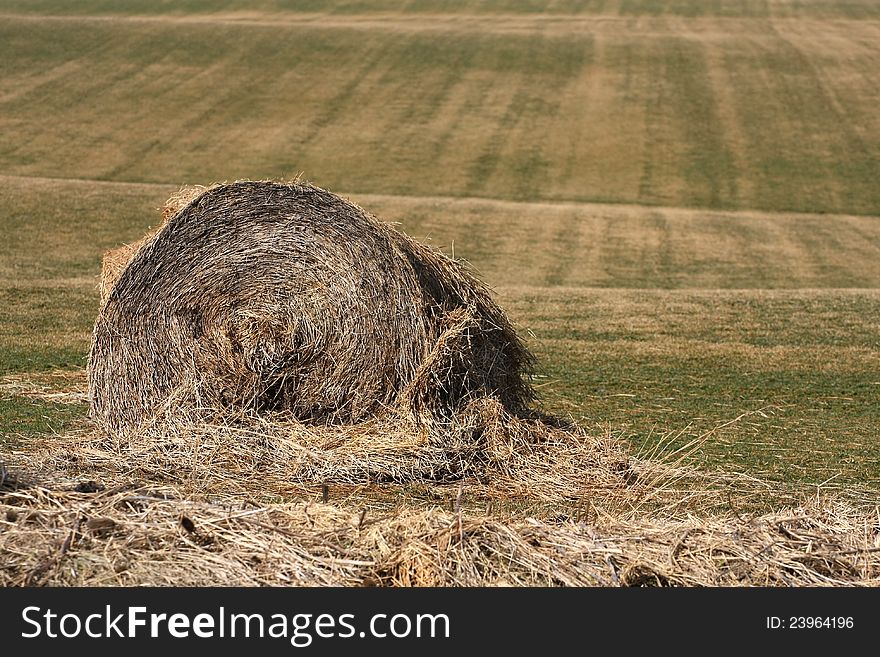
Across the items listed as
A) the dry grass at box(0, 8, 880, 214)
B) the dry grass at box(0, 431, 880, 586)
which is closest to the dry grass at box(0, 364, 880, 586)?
the dry grass at box(0, 431, 880, 586)

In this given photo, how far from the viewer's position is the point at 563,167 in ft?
119

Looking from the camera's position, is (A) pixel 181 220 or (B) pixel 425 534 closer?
(B) pixel 425 534

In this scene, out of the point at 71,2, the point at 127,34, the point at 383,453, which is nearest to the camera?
the point at 383,453

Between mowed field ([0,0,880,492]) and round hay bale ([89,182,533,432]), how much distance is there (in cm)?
107

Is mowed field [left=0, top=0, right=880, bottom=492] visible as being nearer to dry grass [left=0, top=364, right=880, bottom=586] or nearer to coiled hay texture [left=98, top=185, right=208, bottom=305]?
coiled hay texture [left=98, top=185, right=208, bottom=305]

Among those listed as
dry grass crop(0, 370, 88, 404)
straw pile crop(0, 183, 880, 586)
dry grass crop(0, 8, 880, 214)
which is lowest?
dry grass crop(0, 8, 880, 214)

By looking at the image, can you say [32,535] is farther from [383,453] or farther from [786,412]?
[786,412]

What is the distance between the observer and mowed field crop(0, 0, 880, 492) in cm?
1257

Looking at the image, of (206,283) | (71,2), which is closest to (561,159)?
(206,283)

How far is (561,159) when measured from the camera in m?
37.1

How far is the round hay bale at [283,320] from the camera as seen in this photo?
9055 millimetres

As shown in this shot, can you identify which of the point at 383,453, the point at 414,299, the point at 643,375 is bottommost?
the point at 643,375

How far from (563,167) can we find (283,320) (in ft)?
91.8
